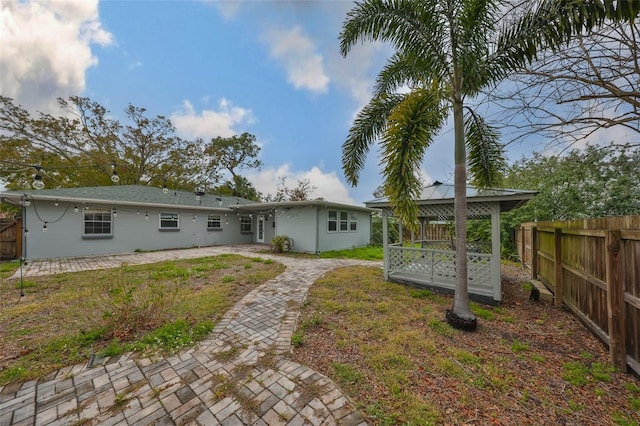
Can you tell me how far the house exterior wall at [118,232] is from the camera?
925 cm

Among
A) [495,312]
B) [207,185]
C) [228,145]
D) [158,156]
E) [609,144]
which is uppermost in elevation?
[228,145]

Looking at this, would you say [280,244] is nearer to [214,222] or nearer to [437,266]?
[214,222]

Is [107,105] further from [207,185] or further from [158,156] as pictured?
[207,185]

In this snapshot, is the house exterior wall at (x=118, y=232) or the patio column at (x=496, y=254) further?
the house exterior wall at (x=118, y=232)

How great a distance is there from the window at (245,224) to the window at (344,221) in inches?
281

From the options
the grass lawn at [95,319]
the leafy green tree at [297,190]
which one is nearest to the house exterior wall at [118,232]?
the grass lawn at [95,319]

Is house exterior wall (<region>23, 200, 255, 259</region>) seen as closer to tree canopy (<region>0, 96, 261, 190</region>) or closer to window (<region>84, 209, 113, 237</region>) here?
window (<region>84, 209, 113, 237</region>)

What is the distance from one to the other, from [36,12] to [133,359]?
34.4 feet

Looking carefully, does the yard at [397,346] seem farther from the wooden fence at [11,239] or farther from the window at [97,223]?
the wooden fence at [11,239]

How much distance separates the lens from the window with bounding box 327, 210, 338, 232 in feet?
40.4

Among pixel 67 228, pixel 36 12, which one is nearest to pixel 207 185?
pixel 67 228

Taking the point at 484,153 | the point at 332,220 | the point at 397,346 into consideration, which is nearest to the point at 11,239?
the point at 332,220

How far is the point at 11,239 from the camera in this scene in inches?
→ 374

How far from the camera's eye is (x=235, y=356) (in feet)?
9.77
